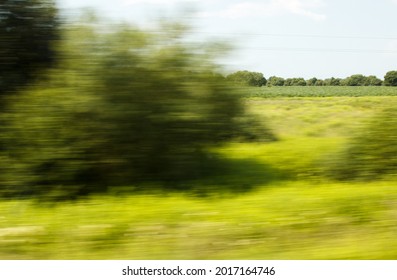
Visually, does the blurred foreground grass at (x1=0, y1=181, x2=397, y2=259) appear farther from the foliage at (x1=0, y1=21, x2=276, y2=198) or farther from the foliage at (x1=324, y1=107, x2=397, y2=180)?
the foliage at (x1=324, y1=107, x2=397, y2=180)

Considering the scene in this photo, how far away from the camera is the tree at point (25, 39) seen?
9.18 m

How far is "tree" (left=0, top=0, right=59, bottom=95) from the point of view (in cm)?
918

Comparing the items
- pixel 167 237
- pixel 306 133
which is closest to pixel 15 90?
pixel 167 237

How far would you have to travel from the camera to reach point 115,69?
8.16 meters

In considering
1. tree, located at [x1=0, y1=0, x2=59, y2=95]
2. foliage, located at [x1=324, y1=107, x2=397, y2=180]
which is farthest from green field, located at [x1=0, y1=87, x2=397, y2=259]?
tree, located at [x1=0, y1=0, x2=59, y2=95]

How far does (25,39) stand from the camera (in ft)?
31.7

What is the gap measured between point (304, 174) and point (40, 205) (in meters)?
5.56

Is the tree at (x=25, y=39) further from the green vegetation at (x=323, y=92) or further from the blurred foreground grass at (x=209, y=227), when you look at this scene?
the green vegetation at (x=323, y=92)

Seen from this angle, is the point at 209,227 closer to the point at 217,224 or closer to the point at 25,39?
the point at 217,224

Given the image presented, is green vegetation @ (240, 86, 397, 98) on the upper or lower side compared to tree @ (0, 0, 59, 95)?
lower

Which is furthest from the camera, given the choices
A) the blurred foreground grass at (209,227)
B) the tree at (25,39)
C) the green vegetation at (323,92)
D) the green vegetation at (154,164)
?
the green vegetation at (323,92)

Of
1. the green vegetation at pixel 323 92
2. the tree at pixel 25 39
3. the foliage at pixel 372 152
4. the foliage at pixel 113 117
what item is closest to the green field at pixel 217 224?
the foliage at pixel 372 152

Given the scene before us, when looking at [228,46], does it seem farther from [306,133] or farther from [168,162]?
[306,133]

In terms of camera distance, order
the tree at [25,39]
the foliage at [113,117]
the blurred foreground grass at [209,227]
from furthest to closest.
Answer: the tree at [25,39], the foliage at [113,117], the blurred foreground grass at [209,227]
